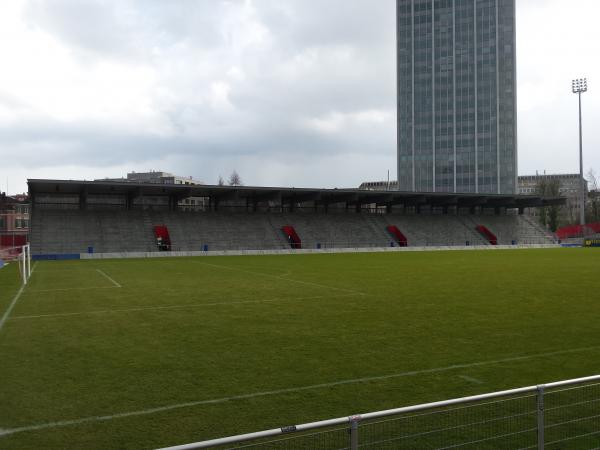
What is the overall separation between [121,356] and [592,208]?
108538mm

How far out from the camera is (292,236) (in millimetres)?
63625

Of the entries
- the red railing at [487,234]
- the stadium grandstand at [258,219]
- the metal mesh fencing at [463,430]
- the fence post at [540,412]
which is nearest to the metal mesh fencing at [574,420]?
the metal mesh fencing at [463,430]

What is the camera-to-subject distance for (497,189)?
134750 millimetres

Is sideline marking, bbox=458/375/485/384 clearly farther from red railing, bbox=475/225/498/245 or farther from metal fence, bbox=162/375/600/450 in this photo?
red railing, bbox=475/225/498/245

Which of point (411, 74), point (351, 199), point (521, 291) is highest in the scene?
point (411, 74)

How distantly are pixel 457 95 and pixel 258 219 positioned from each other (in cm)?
9396

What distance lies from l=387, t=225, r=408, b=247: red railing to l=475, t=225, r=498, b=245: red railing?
13.4m

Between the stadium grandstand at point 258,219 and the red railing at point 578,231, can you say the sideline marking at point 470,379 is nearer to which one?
the stadium grandstand at point 258,219

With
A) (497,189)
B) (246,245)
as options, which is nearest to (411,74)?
(497,189)

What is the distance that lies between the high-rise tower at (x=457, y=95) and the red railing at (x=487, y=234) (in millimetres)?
62492

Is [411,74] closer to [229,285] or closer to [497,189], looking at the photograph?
[497,189]

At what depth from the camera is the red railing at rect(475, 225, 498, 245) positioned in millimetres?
73019

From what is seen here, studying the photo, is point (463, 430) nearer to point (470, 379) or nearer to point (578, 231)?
point (470, 379)

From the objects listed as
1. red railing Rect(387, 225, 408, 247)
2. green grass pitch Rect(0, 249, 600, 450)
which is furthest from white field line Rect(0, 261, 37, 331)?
red railing Rect(387, 225, 408, 247)
